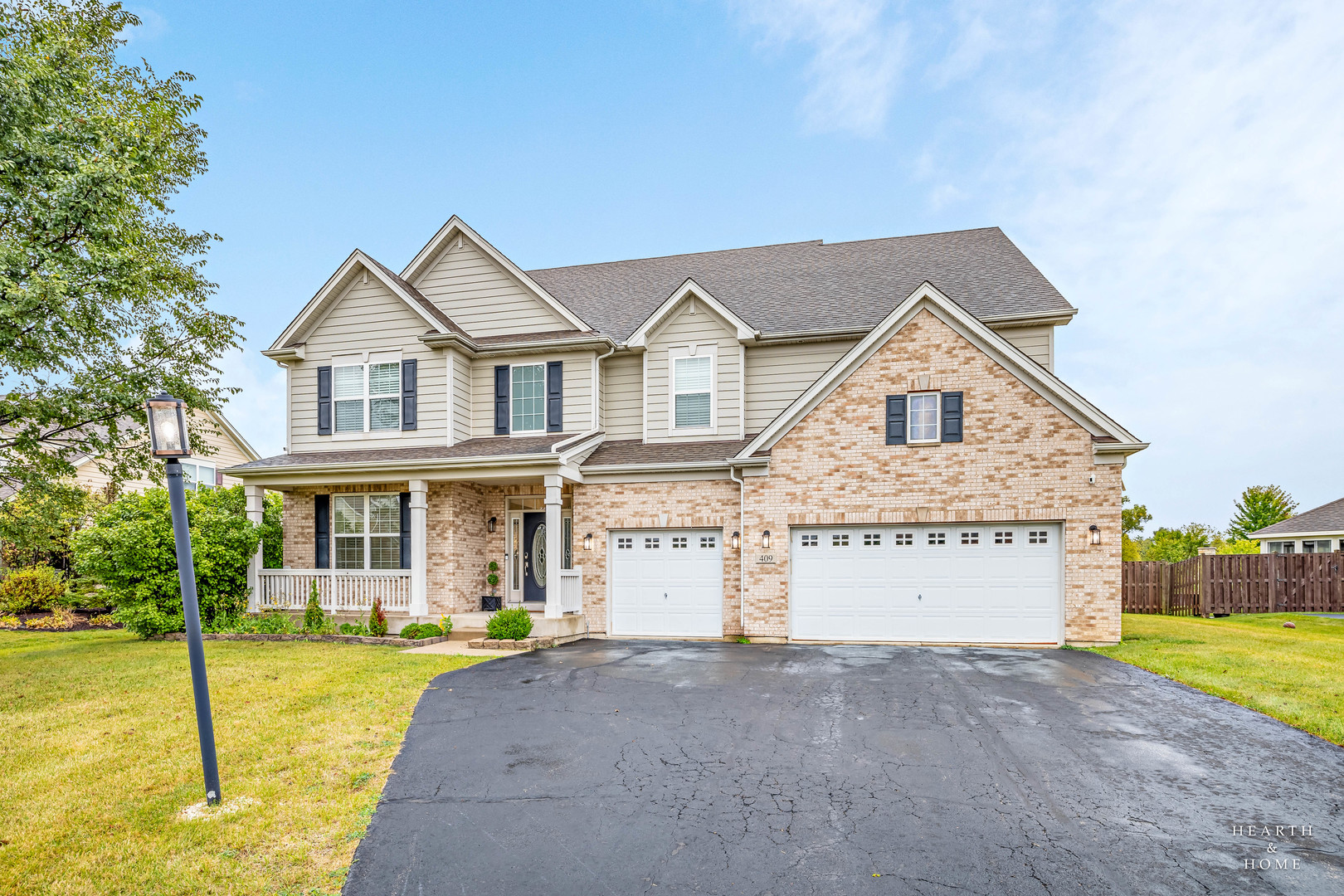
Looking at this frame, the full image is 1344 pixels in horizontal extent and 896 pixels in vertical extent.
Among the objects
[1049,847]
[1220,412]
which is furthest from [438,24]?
[1220,412]

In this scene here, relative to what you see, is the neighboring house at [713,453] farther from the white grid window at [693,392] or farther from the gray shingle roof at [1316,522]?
the gray shingle roof at [1316,522]

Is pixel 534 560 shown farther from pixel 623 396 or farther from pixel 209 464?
pixel 209 464

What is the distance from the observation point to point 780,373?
16.0 metres

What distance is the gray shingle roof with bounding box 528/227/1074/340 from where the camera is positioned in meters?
15.9

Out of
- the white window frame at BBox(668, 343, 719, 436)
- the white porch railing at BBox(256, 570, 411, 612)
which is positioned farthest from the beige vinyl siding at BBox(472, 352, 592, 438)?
the white porch railing at BBox(256, 570, 411, 612)

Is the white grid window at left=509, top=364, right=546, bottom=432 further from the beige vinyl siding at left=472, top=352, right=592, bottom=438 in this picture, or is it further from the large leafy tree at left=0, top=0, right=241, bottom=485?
the large leafy tree at left=0, top=0, right=241, bottom=485

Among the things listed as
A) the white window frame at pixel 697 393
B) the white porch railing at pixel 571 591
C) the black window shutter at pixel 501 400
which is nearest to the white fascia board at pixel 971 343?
the white window frame at pixel 697 393

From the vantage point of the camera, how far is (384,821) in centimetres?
504

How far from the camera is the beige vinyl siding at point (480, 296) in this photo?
16.5 metres

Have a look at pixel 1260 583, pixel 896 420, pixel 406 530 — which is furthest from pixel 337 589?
pixel 1260 583

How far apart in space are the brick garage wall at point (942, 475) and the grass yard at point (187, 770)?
6865 mm

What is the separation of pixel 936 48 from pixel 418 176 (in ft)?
74.4

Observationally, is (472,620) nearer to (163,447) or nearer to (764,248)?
(163,447)

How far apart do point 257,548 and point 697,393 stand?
10.5m
